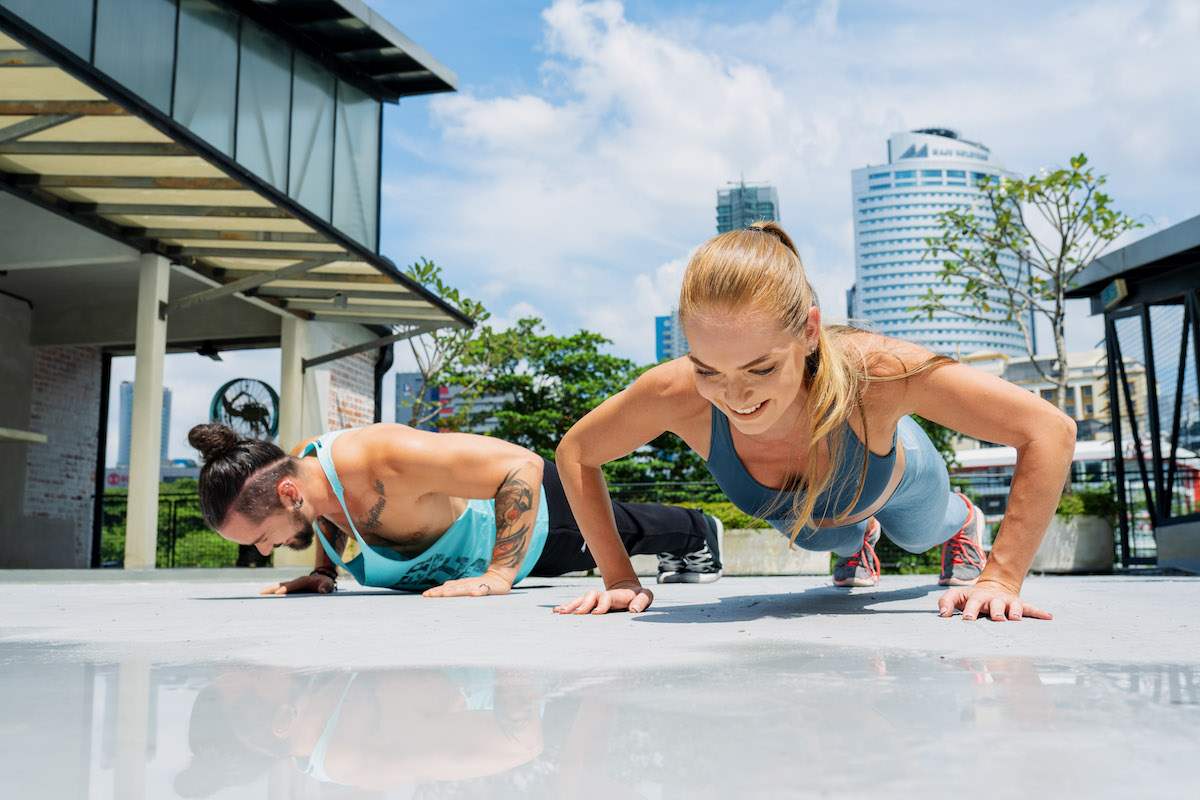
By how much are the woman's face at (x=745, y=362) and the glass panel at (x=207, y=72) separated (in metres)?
9.06

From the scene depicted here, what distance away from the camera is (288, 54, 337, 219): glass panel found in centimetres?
1156

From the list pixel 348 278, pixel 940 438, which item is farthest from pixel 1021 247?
pixel 348 278

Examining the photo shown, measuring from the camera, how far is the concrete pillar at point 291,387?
10.7 metres

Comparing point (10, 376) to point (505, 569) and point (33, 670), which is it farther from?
point (33, 670)

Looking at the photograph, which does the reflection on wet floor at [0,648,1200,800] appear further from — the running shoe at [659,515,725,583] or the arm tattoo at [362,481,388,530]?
the running shoe at [659,515,725,583]

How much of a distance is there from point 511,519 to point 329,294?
24.6 ft

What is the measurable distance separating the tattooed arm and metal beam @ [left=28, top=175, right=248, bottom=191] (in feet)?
15.4

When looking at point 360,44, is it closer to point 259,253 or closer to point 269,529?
point 259,253

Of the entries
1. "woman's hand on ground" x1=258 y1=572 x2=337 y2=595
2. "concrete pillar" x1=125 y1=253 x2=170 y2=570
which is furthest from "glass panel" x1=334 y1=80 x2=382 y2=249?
"woman's hand on ground" x1=258 y1=572 x2=337 y2=595

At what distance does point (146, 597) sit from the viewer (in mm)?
3645

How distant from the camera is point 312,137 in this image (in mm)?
12016

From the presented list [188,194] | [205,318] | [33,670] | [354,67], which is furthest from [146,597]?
[354,67]

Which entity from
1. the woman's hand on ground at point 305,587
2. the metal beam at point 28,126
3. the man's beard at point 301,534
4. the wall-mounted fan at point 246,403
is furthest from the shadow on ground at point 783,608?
the wall-mounted fan at point 246,403

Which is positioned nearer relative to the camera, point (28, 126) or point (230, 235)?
point (28, 126)
